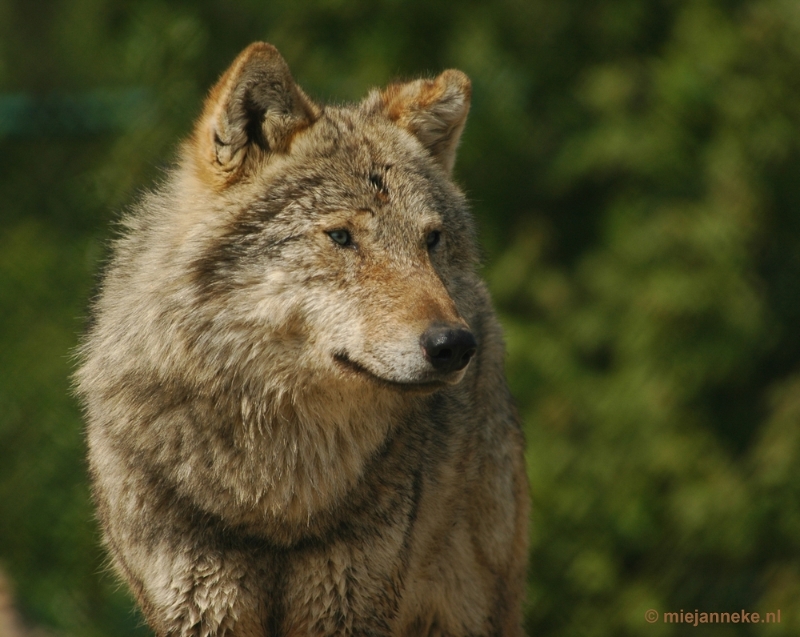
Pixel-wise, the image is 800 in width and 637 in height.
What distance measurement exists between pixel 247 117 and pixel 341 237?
482 millimetres

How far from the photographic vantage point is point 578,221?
25.5ft

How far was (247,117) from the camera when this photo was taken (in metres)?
3.22

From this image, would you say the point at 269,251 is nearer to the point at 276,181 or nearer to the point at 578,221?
the point at 276,181

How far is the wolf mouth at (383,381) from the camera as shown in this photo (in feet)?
9.61

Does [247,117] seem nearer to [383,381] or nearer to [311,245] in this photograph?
[311,245]

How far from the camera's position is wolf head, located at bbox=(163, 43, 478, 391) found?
2959mm

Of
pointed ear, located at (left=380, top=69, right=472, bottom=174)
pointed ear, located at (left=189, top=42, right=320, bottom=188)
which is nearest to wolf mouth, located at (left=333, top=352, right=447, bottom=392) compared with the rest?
pointed ear, located at (left=189, top=42, right=320, bottom=188)

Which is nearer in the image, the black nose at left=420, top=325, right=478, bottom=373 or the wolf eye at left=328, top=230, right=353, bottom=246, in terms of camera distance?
the black nose at left=420, top=325, right=478, bottom=373

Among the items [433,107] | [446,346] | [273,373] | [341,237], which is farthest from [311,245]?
[433,107]

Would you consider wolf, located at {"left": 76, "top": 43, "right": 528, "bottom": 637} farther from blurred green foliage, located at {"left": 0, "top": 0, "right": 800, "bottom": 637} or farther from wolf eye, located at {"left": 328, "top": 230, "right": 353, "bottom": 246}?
blurred green foliage, located at {"left": 0, "top": 0, "right": 800, "bottom": 637}

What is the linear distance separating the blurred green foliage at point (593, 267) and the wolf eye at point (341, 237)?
3.87 metres

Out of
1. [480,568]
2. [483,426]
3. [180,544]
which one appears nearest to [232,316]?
[180,544]

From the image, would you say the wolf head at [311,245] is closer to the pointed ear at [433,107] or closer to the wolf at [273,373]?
the wolf at [273,373]

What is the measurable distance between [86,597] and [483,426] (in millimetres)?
3798
